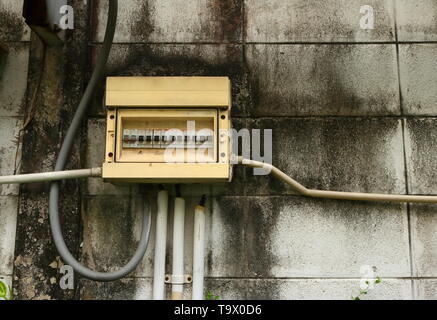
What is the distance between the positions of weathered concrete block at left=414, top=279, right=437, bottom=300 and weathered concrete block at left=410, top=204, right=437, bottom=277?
0.03 m

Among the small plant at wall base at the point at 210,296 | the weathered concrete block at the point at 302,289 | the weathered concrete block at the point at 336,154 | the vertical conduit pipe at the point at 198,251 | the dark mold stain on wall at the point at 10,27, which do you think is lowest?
the small plant at wall base at the point at 210,296

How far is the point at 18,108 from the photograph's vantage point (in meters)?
2.89

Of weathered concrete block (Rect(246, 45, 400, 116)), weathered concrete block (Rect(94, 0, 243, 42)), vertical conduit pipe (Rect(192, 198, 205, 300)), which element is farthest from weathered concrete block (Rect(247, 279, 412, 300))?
weathered concrete block (Rect(94, 0, 243, 42))

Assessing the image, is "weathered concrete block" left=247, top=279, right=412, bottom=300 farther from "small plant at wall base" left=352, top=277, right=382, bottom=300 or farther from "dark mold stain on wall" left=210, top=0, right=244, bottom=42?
"dark mold stain on wall" left=210, top=0, right=244, bottom=42

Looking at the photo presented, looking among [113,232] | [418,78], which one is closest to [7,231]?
[113,232]

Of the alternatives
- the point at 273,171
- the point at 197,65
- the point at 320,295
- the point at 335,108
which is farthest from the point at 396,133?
the point at 197,65

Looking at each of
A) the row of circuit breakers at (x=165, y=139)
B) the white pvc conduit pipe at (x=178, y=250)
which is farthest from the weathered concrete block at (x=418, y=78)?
the white pvc conduit pipe at (x=178, y=250)

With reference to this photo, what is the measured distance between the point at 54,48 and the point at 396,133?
215cm

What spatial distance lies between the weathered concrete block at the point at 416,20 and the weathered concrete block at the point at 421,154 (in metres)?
0.53

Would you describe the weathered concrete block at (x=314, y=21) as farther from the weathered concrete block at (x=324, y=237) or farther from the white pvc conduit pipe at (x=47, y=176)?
the white pvc conduit pipe at (x=47, y=176)

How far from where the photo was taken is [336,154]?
2.83 meters

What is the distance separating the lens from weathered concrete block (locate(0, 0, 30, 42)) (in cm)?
296

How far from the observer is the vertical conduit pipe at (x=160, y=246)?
8.71 ft

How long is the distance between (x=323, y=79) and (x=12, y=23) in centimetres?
197
